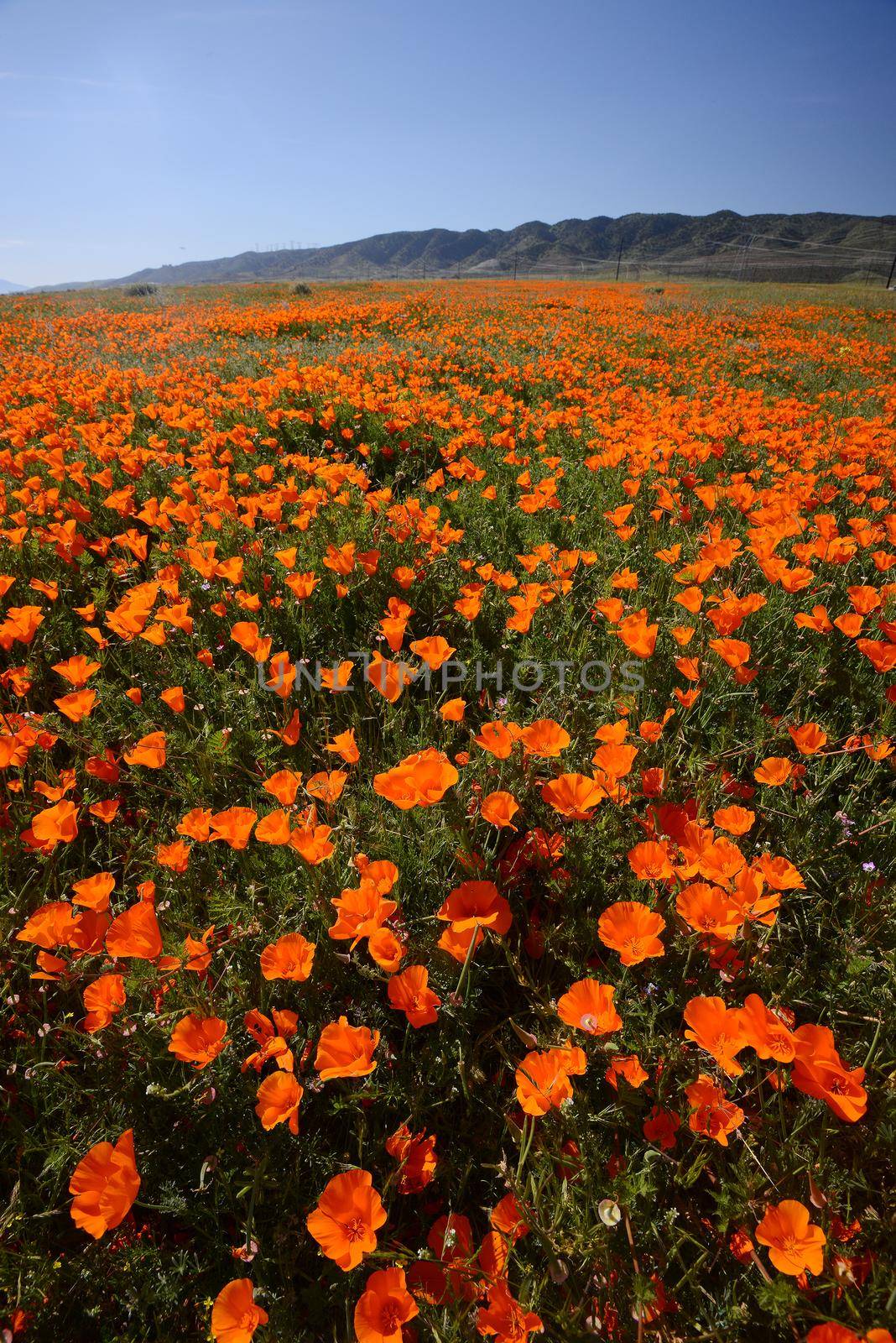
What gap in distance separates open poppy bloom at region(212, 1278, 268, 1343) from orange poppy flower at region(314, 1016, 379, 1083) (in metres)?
0.32

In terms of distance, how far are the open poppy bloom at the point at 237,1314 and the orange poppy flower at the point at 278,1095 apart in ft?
0.74

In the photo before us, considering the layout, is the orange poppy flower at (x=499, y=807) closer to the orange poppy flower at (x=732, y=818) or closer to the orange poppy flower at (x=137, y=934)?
the orange poppy flower at (x=732, y=818)

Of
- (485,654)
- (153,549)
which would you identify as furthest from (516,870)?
(153,549)

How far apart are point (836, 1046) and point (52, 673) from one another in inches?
119

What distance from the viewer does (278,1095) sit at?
1211mm

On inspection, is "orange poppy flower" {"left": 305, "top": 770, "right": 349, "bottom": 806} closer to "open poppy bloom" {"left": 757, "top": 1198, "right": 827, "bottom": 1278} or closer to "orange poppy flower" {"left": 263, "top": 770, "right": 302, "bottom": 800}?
"orange poppy flower" {"left": 263, "top": 770, "right": 302, "bottom": 800}

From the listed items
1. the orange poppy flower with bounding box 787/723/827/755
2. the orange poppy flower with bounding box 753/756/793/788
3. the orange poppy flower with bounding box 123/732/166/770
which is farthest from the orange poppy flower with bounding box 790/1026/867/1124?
the orange poppy flower with bounding box 123/732/166/770

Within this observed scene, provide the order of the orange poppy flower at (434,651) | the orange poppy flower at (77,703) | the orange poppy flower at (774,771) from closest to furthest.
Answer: the orange poppy flower at (774,771) → the orange poppy flower at (77,703) → the orange poppy flower at (434,651)

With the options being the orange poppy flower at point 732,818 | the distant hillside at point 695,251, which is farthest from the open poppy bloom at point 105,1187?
the distant hillside at point 695,251

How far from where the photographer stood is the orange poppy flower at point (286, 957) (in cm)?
136

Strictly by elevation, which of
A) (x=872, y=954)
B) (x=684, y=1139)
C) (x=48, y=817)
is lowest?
(x=684, y=1139)

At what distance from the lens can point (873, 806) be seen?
1.92 meters

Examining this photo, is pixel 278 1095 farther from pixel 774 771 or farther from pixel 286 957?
pixel 774 771

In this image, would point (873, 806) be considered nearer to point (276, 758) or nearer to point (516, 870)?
point (516, 870)
